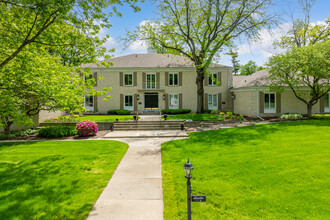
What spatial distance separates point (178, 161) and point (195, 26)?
1678cm

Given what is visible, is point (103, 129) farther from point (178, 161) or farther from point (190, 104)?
point (190, 104)

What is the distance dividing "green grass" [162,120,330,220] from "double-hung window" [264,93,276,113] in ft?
33.8

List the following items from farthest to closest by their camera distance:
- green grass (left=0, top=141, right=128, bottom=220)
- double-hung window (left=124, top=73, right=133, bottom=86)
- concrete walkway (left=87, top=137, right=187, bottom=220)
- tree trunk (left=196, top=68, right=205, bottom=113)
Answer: double-hung window (left=124, top=73, right=133, bottom=86)
tree trunk (left=196, top=68, right=205, bottom=113)
green grass (left=0, top=141, right=128, bottom=220)
concrete walkway (left=87, top=137, right=187, bottom=220)

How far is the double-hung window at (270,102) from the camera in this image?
18922 mm

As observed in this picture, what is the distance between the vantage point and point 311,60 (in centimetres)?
1507

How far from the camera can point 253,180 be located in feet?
17.4

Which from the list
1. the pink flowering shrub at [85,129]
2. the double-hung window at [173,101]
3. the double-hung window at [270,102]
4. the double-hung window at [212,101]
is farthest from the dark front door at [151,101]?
the double-hung window at [270,102]

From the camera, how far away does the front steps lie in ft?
48.6

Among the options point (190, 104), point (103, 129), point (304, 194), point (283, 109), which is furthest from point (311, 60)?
point (103, 129)

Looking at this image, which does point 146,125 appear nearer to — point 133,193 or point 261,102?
point 133,193

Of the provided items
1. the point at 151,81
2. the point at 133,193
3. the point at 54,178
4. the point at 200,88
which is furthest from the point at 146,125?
the point at 133,193

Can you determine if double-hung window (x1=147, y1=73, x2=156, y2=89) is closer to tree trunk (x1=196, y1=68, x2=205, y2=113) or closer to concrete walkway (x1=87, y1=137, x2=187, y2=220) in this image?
tree trunk (x1=196, y1=68, x2=205, y2=113)

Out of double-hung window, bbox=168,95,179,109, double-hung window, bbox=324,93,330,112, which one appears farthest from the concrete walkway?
double-hung window, bbox=324,93,330,112

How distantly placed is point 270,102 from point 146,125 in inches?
516
